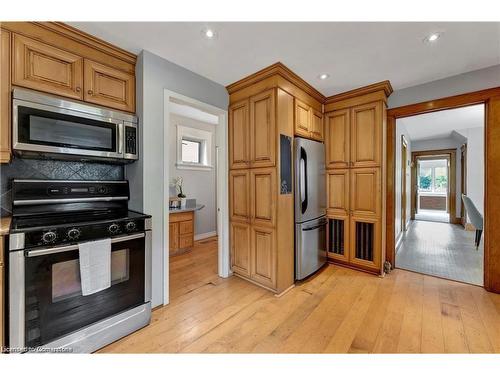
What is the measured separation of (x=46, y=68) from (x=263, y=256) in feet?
8.41

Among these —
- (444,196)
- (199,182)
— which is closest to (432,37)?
(199,182)

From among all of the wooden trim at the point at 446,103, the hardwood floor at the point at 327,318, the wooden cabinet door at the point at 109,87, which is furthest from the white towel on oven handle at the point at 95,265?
the wooden trim at the point at 446,103

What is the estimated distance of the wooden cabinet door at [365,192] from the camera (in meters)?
2.81

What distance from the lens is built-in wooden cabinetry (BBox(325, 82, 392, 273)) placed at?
9.20 feet

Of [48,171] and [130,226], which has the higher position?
[48,171]

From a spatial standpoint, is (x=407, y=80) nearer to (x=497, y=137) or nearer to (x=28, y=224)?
(x=497, y=137)

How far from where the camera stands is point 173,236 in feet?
11.9

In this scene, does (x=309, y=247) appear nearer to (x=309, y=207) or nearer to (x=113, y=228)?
(x=309, y=207)

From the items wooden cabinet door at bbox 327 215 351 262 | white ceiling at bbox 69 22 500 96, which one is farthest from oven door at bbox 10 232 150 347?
wooden cabinet door at bbox 327 215 351 262

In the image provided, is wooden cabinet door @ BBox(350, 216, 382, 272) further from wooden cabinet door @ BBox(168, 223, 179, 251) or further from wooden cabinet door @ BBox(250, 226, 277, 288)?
wooden cabinet door @ BBox(168, 223, 179, 251)

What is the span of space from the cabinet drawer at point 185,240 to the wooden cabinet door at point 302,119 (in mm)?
2567

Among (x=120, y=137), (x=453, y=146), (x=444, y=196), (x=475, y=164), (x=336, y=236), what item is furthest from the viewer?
(x=444, y=196)
